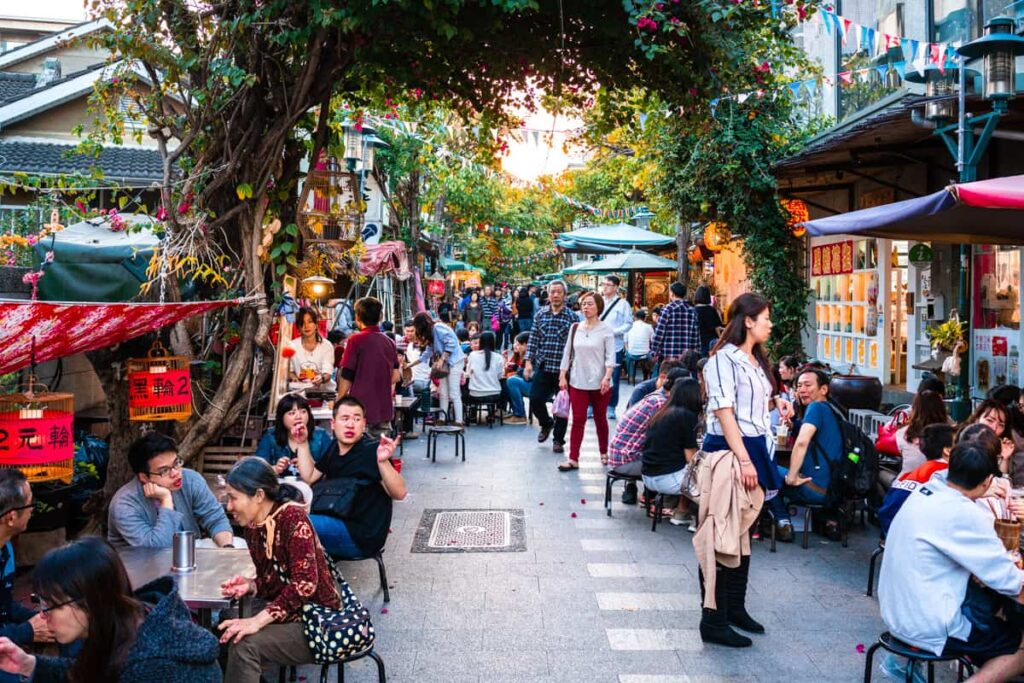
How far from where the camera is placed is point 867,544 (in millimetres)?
Result: 8203

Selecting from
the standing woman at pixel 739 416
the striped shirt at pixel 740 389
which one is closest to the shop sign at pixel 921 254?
the standing woman at pixel 739 416

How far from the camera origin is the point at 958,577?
438cm

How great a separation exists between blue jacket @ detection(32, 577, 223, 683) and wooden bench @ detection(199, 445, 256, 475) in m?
5.74

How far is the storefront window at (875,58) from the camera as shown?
12.6m

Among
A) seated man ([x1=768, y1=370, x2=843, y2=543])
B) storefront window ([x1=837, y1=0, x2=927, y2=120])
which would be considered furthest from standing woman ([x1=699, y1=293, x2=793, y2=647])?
storefront window ([x1=837, y1=0, x2=927, y2=120])

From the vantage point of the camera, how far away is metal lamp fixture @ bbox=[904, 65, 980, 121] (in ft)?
29.8

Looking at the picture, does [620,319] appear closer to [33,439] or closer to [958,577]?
[33,439]

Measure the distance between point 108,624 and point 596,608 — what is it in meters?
4.02

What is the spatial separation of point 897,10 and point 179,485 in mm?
12459

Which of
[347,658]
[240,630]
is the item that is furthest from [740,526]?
[240,630]

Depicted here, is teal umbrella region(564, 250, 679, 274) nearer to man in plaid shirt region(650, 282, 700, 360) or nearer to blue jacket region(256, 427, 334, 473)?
man in plaid shirt region(650, 282, 700, 360)

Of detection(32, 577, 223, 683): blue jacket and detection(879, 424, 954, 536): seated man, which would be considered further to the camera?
detection(879, 424, 954, 536): seated man

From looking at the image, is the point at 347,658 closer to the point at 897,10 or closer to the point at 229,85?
the point at 229,85

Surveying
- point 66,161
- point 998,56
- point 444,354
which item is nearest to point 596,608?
point 998,56
